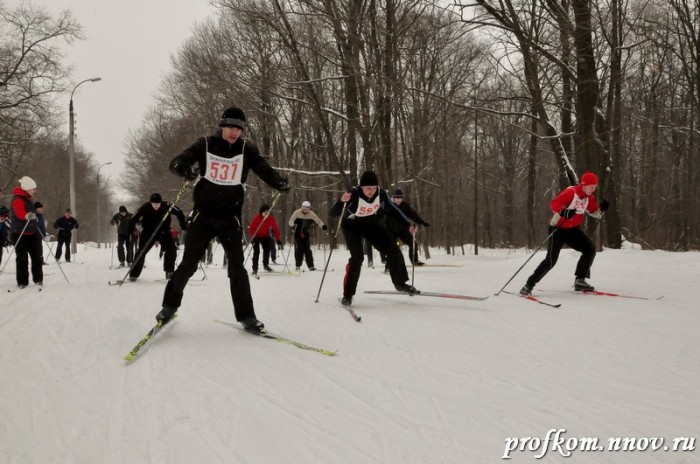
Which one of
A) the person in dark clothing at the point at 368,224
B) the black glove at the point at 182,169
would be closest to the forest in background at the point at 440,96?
the person in dark clothing at the point at 368,224

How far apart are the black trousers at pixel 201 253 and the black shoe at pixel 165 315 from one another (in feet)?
0.13

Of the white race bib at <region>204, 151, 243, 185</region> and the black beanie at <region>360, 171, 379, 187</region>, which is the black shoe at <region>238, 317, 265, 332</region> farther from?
the black beanie at <region>360, 171, 379, 187</region>

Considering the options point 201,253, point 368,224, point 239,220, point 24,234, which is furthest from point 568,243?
point 24,234

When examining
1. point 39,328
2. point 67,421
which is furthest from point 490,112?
point 67,421

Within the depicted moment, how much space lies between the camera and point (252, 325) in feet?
15.8

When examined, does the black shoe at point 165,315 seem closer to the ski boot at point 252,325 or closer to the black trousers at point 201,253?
the black trousers at point 201,253

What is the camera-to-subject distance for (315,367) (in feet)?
12.6

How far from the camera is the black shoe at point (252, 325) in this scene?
15.7ft

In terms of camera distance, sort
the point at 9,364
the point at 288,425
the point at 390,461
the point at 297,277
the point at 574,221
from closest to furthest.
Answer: the point at 390,461 → the point at 288,425 → the point at 9,364 → the point at 574,221 → the point at 297,277

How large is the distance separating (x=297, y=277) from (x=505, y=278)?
4.73 meters

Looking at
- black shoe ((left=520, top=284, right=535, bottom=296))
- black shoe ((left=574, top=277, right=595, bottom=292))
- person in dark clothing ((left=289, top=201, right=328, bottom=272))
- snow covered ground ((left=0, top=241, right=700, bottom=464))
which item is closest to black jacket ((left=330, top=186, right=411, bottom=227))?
snow covered ground ((left=0, top=241, right=700, bottom=464))

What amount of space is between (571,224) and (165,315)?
628cm

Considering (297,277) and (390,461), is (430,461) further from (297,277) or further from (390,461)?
Result: (297,277)

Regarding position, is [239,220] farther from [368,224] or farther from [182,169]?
[368,224]
